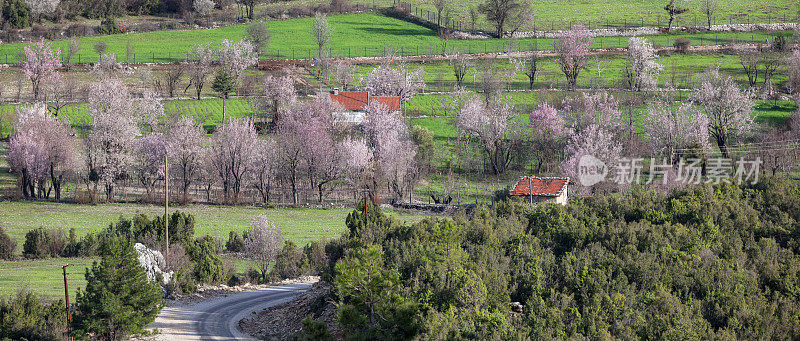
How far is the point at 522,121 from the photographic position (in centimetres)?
8669

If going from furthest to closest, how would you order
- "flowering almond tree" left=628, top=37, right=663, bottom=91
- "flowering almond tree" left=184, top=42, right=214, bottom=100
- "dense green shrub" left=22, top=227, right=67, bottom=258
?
"flowering almond tree" left=628, top=37, right=663, bottom=91, "flowering almond tree" left=184, top=42, right=214, bottom=100, "dense green shrub" left=22, top=227, right=67, bottom=258

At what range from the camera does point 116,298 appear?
3372 cm

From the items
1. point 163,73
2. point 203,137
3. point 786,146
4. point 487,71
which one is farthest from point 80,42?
point 786,146

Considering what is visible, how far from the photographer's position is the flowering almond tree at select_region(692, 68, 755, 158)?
3132 inches

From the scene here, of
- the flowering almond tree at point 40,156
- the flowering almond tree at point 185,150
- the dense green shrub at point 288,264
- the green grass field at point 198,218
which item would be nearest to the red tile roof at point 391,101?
the flowering almond tree at point 185,150

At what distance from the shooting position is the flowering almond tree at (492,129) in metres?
78.9

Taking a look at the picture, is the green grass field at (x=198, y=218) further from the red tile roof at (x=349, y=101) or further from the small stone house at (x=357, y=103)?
the red tile roof at (x=349, y=101)

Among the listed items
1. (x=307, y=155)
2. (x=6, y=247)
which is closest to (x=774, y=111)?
(x=307, y=155)

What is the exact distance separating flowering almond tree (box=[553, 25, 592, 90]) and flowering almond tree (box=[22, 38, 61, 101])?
56555 millimetres

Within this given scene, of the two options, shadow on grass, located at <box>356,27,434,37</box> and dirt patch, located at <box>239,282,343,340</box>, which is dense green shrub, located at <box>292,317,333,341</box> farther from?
shadow on grass, located at <box>356,27,434,37</box>

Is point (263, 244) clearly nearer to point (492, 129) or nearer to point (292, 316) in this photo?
point (292, 316)

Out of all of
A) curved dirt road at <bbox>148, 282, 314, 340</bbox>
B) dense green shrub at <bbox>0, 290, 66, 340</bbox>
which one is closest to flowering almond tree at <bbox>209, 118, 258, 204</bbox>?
curved dirt road at <bbox>148, 282, 314, 340</bbox>

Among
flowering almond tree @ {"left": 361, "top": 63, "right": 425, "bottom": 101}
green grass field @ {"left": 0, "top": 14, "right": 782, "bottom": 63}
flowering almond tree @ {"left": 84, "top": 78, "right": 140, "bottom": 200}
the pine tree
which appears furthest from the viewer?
green grass field @ {"left": 0, "top": 14, "right": 782, "bottom": 63}

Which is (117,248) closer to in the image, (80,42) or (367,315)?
(367,315)
